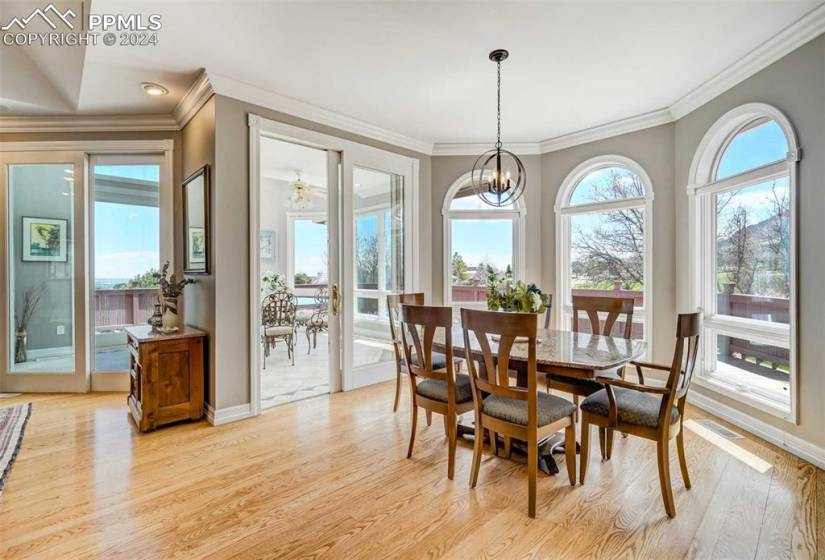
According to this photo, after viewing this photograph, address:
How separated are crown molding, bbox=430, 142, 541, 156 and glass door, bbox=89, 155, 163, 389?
10.5ft

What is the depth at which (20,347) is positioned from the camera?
402 centimetres

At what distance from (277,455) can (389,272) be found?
2.35 meters

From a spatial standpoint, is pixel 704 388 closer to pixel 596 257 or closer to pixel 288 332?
pixel 596 257

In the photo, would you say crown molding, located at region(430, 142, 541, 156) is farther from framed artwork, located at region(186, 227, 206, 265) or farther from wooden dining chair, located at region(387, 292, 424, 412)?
framed artwork, located at region(186, 227, 206, 265)

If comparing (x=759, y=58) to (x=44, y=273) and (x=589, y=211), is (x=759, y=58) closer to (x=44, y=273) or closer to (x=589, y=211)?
(x=589, y=211)

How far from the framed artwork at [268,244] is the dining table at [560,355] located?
217 inches

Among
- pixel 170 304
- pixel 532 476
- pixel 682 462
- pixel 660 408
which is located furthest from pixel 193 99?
pixel 682 462

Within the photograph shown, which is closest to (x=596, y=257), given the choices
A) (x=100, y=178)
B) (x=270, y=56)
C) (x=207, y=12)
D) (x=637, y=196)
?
(x=637, y=196)

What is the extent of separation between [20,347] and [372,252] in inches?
149

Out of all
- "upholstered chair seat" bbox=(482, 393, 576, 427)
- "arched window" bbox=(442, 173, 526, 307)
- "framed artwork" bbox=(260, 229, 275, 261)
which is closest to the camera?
"upholstered chair seat" bbox=(482, 393, 576, 427)

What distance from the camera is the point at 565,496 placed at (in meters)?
2.17

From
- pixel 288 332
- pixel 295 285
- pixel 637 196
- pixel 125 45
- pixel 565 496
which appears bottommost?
pixel 565 496

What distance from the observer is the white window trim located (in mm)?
4094

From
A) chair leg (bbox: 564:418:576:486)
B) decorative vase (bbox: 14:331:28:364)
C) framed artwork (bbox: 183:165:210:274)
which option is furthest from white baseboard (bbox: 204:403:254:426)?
chair leg (bbox: 564:418:576:486)
